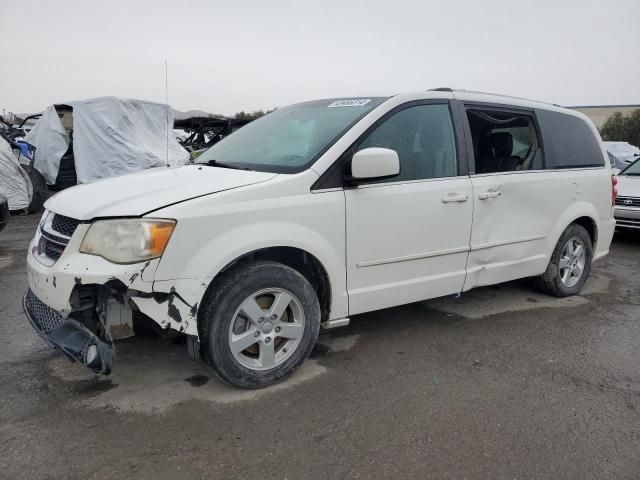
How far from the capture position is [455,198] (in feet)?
12.3

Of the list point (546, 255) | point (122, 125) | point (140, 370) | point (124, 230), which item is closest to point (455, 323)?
point (546, 255)

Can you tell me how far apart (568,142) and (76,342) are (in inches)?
172

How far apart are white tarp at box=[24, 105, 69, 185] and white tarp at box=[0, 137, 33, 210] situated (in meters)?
1.66

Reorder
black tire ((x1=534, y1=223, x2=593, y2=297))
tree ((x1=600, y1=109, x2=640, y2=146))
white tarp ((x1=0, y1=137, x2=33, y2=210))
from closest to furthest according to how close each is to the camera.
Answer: black tire ((x1=534, y1=223, x2=593, y2=297)) → white tarp ((x1=0, y1=137, x2=33, y2=210)) → tree ((x1=600, y1=109, x2=640, y2=146))

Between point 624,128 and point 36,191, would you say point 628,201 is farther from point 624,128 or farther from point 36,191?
point 624,128

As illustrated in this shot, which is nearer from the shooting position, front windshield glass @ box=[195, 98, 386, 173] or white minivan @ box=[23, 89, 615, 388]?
white minivan @ box=[23, 89, 615, 388]

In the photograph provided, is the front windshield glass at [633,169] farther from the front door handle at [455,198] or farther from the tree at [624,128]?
the tree at [624,128]

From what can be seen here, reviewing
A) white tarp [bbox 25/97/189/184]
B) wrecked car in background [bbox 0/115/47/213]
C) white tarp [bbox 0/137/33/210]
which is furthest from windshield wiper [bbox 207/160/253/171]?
white tarp [bbox 25/97/189/184]

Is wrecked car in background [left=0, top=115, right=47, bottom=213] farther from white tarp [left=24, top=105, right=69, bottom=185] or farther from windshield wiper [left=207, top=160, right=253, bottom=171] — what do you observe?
windshield wiper [left=207, top=160, right=253, bottom=171]

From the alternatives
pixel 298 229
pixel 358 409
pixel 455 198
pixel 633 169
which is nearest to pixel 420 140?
pixel 455 198

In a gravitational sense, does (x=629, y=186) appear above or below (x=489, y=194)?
below

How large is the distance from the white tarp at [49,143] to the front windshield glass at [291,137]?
27.8 feet

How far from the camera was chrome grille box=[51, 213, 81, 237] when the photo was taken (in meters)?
2.81

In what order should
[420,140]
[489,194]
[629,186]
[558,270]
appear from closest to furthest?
1. [420,140]
2. [489,194]
3. [558,270]
4. [629,186]
